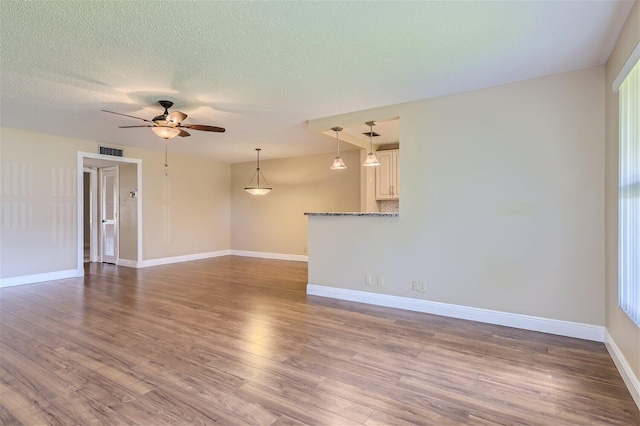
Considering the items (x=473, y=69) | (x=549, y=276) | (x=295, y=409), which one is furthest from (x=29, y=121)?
(x=549, y=276)

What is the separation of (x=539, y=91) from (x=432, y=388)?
2.88 metres

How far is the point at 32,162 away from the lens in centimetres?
538

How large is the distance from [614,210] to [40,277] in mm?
7630

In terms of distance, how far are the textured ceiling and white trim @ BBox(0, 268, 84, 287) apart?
8.69 ft

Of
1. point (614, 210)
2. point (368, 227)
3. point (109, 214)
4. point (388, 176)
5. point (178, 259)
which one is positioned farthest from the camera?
point (178, 259)

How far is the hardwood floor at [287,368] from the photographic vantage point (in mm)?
1946

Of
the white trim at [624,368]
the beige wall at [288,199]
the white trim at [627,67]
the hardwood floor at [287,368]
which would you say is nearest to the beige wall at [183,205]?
the beige wall at [288,199]

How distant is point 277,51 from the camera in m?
2.68

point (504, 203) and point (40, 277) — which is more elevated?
point (504, 203)

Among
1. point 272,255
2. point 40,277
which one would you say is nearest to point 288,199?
point 272,255

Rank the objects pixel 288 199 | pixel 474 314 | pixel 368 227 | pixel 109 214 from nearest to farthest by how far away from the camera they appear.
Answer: pixel 474 314 → pixel 368 227 → pixel 109 214 → pixel 288 199

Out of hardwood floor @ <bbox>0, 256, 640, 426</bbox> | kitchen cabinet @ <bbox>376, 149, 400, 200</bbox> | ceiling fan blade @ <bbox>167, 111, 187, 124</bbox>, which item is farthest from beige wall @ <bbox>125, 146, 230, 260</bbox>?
kitchen cabinet @ <bbox>376, 149, 400, 200</bbox>

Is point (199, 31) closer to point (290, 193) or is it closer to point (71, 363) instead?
point (71, 363)

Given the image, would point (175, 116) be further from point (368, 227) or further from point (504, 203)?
point (504, 203)
